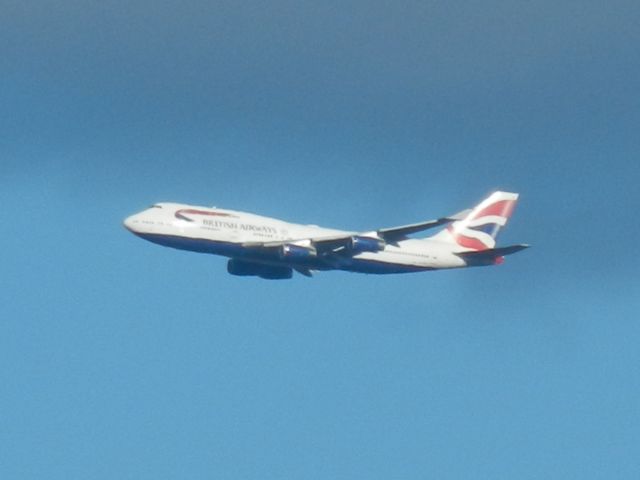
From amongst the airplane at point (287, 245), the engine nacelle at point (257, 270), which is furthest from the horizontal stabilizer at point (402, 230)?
the engine nacelle at point (257, 270)

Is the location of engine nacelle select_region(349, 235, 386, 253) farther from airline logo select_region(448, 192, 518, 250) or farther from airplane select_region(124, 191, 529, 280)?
→ airline logo select_region(448, 192, 518, 250)

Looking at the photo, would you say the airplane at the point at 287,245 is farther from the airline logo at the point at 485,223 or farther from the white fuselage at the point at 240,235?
the airline logo at the point at 485,223

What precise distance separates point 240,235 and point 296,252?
428 cm

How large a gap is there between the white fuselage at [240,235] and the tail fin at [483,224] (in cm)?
724

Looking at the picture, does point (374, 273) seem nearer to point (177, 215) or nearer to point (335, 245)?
point (335, 245)

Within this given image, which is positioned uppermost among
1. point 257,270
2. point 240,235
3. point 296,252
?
point 240,235

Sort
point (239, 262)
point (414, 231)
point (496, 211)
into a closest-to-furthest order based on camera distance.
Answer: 1. point (414, 231)
2. point (239, 262)
3. point (496, 211)

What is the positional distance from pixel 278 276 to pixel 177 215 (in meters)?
10.4

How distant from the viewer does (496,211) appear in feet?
450

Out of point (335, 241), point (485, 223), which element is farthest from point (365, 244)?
point (485, 223)

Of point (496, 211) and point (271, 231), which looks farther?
point (496, 211)

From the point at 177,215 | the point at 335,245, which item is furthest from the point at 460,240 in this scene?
the point at 177,215

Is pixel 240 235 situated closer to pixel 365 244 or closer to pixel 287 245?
pixel 287 245

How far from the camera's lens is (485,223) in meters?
136
